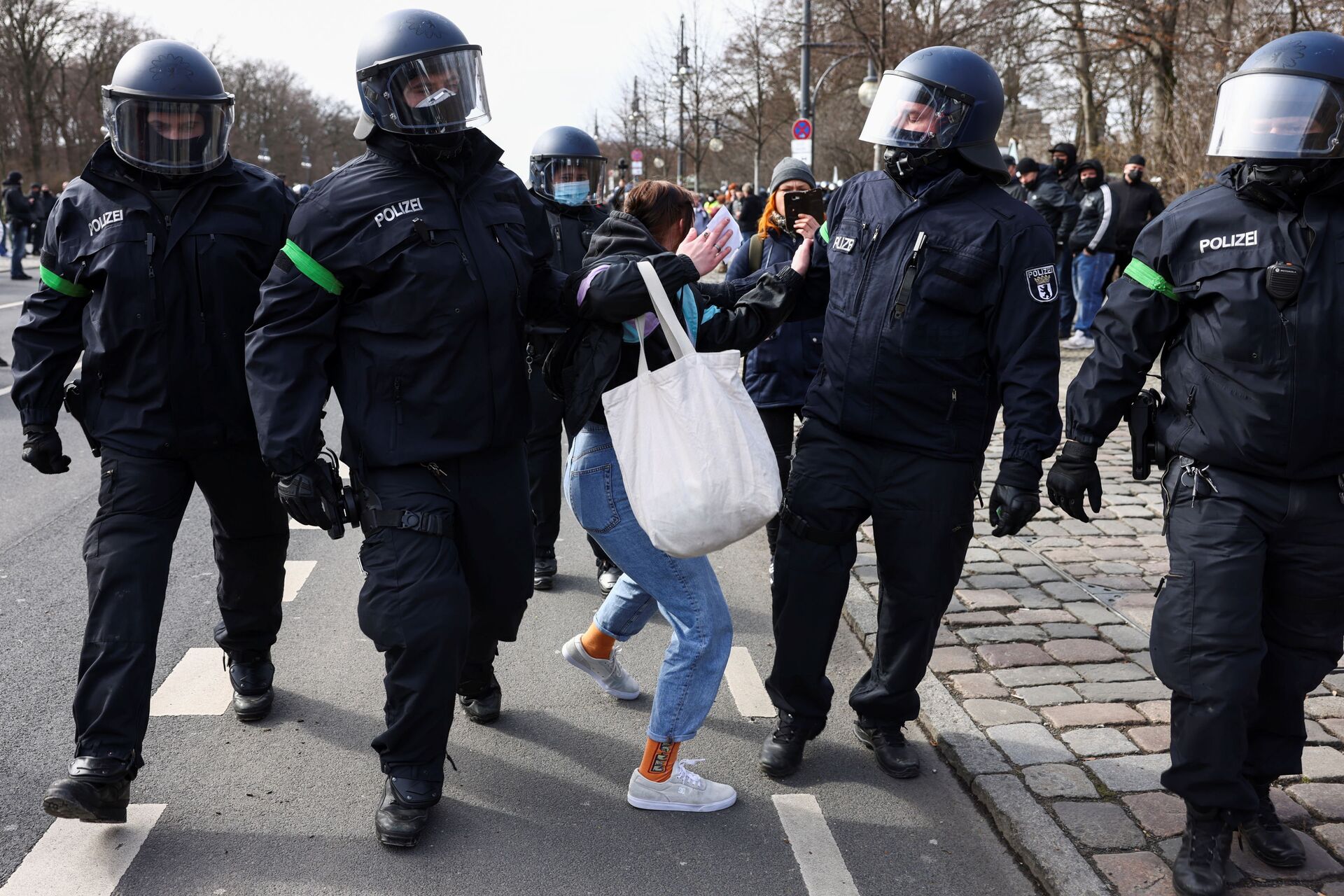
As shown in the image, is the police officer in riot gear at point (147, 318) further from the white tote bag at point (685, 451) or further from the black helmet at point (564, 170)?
the black helmet at point (564, 170)

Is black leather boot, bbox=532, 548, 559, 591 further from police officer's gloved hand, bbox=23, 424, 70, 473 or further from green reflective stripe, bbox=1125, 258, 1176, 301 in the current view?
green reflective stripe, bbox=1125, 258, 1176, 301

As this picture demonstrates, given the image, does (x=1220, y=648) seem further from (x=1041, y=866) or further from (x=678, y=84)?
(x=678, y=84)

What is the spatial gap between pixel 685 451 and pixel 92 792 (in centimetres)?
176

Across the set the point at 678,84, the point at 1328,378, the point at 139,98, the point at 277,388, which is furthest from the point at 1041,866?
the point at 678,84

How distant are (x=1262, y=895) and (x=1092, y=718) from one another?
1.06m

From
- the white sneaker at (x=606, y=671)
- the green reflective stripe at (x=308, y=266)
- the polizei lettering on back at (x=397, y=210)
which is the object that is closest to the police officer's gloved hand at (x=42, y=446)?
the green reflective stripe at (x=308, y=266)

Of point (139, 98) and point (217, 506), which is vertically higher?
point (139, 98)

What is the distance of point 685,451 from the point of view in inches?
123

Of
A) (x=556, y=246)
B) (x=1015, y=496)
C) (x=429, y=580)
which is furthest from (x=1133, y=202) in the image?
(x=429, y=580)

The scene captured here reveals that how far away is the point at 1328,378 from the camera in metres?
2.89

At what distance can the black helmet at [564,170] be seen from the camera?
19.2 ft

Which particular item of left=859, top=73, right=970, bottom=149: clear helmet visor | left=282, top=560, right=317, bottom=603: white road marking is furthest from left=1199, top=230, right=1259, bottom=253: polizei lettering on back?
left=282, top=560, right=317, bottom=603: white road marking

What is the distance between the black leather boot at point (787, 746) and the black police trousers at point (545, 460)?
67.4 inches

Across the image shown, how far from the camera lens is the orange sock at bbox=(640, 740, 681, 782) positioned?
352 cm
